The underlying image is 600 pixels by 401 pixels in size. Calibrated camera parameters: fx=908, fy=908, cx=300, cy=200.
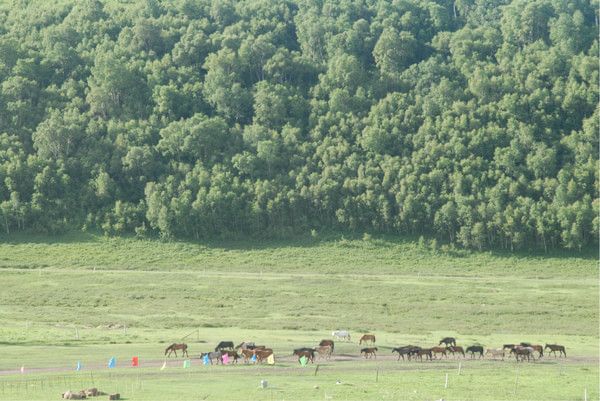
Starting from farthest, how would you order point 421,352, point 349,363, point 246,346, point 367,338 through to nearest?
point 367,338 < point 246,346 < point 421,352 < point 349,363

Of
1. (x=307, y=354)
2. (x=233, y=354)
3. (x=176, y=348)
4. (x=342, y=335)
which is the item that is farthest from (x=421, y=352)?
(x=176, y=348)

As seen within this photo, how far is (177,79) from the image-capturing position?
164750 millimetres

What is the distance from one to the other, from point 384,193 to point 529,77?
122 ft

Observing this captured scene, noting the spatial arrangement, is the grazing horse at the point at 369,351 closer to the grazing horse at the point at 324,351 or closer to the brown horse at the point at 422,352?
the grazing horse at the point at 324,351

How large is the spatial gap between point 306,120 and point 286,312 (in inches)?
2687

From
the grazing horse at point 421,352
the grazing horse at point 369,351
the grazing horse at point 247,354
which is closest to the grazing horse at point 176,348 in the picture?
the grazing horse at point 247,354

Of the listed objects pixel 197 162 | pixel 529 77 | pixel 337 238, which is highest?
pixel 529 77

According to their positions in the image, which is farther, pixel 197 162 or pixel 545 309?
pixel 197 162

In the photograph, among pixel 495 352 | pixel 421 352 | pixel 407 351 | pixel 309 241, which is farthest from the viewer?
pixel 309 241

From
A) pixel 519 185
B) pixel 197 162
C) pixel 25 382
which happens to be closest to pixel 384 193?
pixel 519 185

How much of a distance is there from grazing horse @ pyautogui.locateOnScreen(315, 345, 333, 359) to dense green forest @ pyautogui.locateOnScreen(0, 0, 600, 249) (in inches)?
2385

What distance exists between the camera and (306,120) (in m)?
154

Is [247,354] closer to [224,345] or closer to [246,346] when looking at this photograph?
[246,346]

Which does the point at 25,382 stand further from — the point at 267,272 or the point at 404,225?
the point at 404,225
